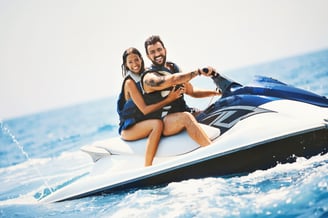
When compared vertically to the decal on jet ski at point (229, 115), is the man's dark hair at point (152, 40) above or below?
above

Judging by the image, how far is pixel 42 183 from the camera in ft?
20.6

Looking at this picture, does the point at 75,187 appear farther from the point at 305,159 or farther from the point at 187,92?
the point at 305,159

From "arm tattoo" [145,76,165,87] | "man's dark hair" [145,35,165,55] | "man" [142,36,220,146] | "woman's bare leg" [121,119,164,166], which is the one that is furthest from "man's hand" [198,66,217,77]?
"woman's bare leg" [121,119,164,166]

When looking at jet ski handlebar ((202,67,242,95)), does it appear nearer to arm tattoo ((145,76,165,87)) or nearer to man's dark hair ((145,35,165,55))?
arm tattoo ((145,76,165,87))

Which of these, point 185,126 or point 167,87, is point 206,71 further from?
point 185,126

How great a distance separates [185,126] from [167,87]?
0.41 m

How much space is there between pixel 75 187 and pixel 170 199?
111cm

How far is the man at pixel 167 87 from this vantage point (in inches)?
138

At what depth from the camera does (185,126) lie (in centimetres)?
362

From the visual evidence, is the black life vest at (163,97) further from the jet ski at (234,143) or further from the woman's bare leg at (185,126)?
the jet ski at (234,143)

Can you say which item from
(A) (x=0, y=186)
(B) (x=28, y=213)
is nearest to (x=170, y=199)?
(B) (x=28, y=213)

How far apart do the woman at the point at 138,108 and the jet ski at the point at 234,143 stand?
0.11m

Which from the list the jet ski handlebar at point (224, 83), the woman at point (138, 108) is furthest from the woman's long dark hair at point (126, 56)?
the jet ski handlebar at point (224, 83)

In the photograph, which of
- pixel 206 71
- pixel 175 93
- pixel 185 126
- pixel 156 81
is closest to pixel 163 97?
pixel 175 93
